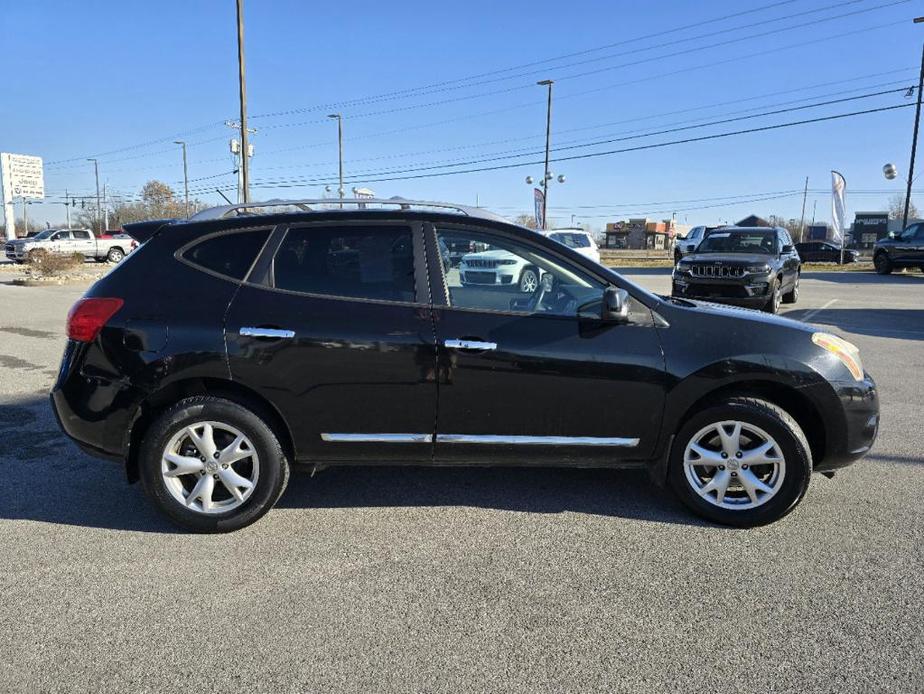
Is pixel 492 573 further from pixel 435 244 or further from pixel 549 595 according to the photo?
pixel 435 244

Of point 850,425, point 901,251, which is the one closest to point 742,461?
point 850,425

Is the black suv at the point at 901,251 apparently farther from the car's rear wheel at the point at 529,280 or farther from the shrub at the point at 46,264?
the shrub at the point at 46,264

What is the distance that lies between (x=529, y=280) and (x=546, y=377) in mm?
596

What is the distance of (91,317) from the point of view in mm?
3625

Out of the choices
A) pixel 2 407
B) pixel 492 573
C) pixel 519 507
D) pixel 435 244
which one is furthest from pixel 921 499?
pixel 2 407

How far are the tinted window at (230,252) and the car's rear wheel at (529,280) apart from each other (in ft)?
4.84

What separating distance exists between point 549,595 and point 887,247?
2899 cm

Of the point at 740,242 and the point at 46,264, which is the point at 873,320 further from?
the point at 46,264

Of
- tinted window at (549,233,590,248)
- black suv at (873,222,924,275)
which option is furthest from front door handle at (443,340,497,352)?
black suv at (873,222,924,275)

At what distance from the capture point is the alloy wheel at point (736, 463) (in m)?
3.64

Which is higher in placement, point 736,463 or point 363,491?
point 736,463

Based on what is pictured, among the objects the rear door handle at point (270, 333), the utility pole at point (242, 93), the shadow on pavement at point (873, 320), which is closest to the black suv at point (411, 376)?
the rear door handle at point (270, 333)

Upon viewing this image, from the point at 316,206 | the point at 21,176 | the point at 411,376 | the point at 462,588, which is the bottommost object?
the point at 462,588

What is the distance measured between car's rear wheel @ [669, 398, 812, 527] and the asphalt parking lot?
12cm
